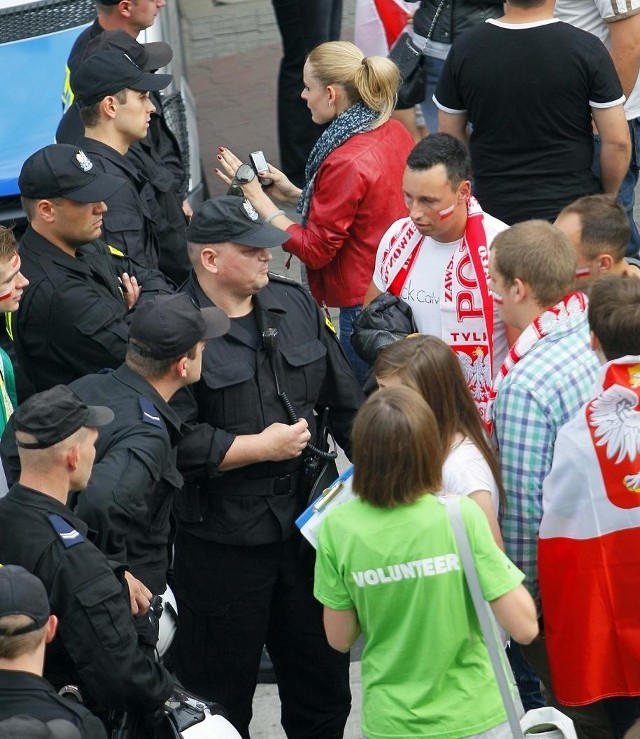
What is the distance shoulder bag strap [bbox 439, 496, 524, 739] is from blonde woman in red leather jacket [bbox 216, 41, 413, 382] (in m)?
2.14

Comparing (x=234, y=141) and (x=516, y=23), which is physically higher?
(x=516, y=23)

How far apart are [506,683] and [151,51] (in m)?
3.64

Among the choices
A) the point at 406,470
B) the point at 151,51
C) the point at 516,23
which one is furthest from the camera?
the point at 151,51

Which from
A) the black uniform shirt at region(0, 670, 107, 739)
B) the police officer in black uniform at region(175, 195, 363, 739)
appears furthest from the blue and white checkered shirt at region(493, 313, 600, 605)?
the black uniform shirt at region(0, 670, 107, 739)

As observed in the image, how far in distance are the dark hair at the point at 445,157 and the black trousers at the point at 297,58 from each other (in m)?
3.69

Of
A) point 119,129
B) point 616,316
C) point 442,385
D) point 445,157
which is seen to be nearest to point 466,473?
point 442,385

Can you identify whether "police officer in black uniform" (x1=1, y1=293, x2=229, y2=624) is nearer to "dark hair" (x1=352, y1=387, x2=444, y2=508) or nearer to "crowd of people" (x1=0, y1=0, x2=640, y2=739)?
"crowd of people" (x1=0, y1=0, x2=640, y2=739)

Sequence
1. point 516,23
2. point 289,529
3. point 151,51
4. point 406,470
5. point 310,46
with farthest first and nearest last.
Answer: point 310,46 < point 151,51 < point 516,23 < point 289,529 < point 406,470

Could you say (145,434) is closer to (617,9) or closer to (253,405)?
(253,405)

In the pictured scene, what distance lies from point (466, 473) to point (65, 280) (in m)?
1.67

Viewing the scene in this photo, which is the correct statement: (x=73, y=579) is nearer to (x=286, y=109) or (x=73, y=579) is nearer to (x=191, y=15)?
(x=286, y=109)

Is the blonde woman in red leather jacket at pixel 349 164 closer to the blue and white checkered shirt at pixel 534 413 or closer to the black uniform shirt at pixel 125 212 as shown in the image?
the black uniform shirt at pixel 125 212

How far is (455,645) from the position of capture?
290 cm

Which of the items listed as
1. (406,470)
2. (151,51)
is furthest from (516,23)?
(406,470)
